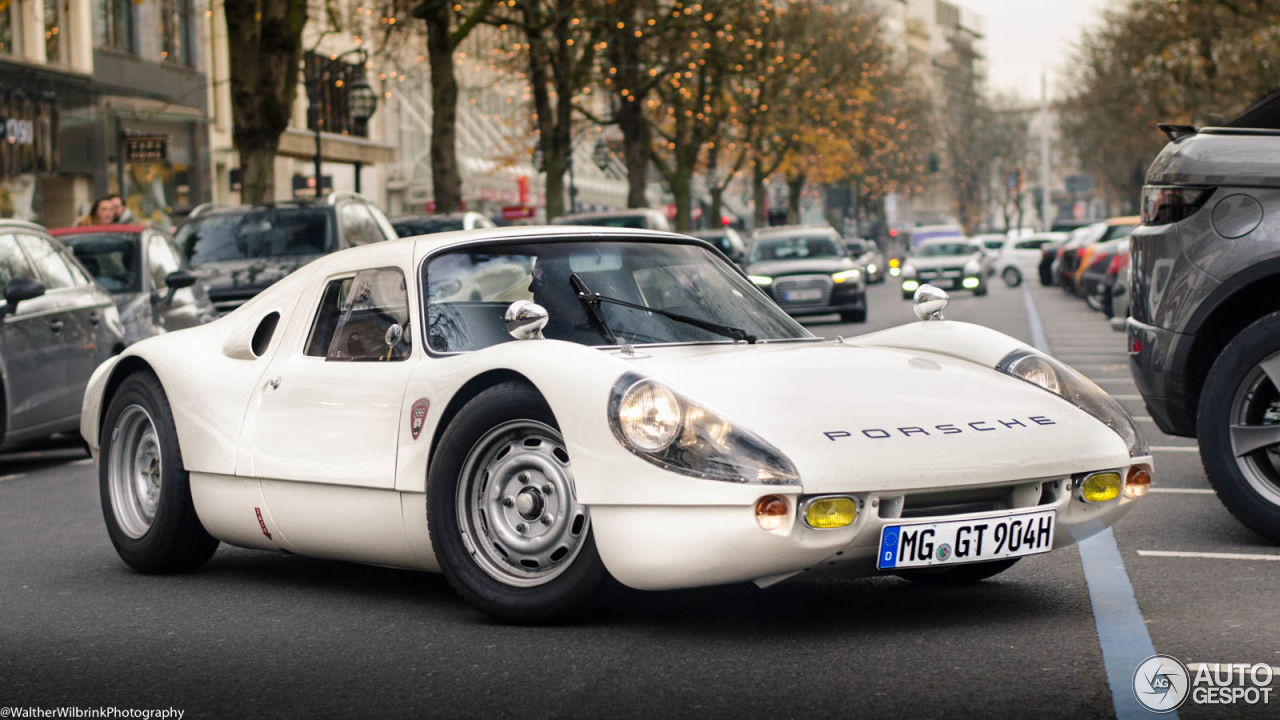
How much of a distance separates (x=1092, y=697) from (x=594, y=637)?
1.56 metres

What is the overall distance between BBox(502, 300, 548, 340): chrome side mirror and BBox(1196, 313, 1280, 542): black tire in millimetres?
2898

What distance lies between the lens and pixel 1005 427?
5734 millimetres

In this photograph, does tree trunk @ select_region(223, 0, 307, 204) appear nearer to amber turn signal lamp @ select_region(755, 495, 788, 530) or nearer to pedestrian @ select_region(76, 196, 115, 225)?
pedestrian @ select_region(76, 196, 115, 225)

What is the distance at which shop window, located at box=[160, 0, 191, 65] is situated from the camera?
41.7 metres

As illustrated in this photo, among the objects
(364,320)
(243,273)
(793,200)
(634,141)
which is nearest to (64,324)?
(243,273)

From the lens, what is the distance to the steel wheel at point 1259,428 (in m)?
7.45

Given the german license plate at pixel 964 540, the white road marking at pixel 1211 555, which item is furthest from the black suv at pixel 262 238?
the german license plate at pixel 964 540

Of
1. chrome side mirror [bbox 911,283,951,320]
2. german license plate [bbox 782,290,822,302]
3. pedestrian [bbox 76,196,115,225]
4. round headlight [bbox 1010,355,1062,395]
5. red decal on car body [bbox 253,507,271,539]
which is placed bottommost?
german license plate [bbox 782,290,822,302]

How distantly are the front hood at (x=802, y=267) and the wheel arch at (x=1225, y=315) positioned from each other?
21.9 m

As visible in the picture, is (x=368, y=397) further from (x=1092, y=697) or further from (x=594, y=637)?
(x=1092, y=697)

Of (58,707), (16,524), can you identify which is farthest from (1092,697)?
(16,524)

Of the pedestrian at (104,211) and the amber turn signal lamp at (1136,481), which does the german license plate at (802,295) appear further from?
the amber turn signal lamp at (1136,481)

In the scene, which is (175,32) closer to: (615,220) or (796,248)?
(796,248)

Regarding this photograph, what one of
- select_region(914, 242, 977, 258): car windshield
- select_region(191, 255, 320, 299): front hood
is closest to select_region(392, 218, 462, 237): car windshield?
select_region(191, 255, 320, 299): front hood
